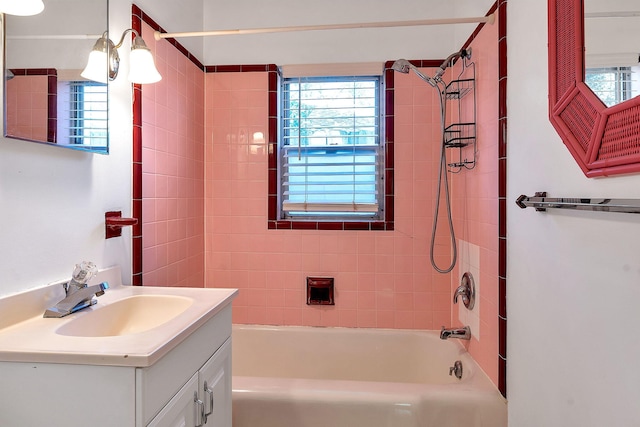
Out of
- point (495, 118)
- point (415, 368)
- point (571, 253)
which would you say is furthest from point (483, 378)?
point (495, 118)

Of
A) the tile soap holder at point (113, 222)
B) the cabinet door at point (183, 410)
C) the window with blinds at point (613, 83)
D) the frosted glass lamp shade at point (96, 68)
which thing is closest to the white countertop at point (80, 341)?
the cabinet door at point (183, 410)

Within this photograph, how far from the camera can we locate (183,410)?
0.94m

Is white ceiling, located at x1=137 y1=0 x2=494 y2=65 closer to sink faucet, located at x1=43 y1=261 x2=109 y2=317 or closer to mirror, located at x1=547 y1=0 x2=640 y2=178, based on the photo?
mirror, located at x1=547 y1=0 x2=640 y2=178

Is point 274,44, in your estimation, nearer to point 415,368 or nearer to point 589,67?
point 589,67

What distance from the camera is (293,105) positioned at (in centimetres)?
235

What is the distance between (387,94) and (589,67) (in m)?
1.39

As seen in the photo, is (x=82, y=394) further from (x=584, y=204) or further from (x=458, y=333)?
(x=458, y=333)

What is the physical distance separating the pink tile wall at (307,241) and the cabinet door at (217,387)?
104 cm

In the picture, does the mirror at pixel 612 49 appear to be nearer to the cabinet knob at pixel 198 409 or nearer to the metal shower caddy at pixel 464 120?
the metal shower caddy at pixel 464 120

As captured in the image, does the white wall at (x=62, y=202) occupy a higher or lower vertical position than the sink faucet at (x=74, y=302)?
higher

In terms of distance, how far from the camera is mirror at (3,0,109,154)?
949mm

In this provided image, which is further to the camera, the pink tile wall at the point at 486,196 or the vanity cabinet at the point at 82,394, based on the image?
the pink tile wall at the point at 486,196

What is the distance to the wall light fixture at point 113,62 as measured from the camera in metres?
1.24

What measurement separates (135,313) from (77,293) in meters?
0.22
